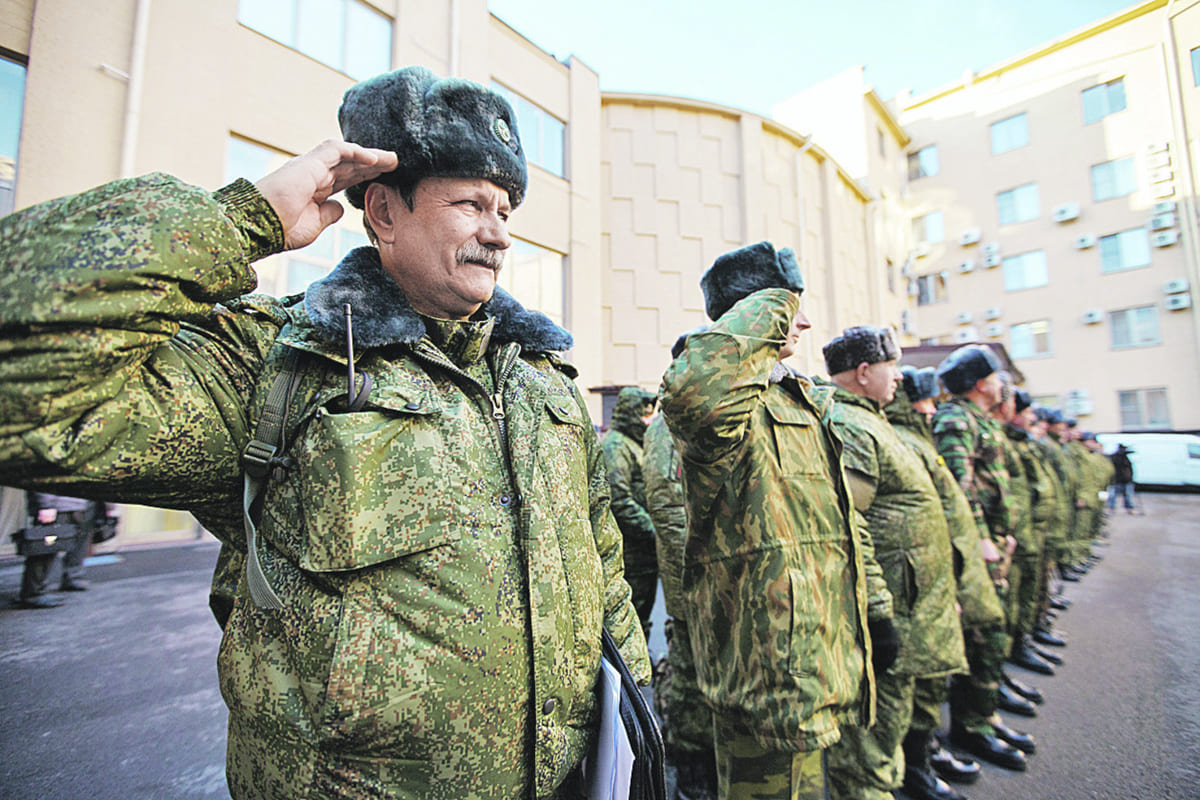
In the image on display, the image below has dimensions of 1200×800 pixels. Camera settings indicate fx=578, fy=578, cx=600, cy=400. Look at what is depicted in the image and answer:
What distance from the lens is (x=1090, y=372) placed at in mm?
19750

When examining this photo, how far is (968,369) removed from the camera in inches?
189

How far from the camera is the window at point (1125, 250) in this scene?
19.3 metres

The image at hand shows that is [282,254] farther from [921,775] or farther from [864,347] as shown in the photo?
[921,775]

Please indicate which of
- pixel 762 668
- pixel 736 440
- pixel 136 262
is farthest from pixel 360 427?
pixel 762 668

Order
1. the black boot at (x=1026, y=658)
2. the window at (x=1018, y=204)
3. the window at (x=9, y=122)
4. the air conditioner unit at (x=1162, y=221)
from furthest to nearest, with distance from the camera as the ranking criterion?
the window at (x=1018, y=204) → the air conditioner unit at (x=1162, y=221) → the window at (x=9, y=122) → the black boot at (x=1026, y=658)

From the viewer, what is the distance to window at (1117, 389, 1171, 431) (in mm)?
18531

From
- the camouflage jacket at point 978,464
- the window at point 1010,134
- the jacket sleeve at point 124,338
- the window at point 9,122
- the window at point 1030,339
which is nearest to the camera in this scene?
the jacket sleeve at point 124,338

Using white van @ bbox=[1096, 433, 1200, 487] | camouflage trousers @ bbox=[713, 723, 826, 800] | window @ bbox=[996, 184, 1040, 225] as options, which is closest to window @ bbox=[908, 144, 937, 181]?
window @ bbox=[996, 184, 1040, 225]

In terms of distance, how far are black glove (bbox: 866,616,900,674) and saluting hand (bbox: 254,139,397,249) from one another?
7.38 ft

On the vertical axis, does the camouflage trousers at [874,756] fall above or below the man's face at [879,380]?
below

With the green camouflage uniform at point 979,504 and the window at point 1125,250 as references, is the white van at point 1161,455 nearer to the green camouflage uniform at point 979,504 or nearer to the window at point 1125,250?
the window at point 1125,250

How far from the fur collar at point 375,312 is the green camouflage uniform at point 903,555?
169cm

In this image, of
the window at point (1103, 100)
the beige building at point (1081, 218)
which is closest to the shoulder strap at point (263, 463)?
the beige building at point (1081, 218)

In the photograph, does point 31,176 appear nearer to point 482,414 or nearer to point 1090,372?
point 482,414
